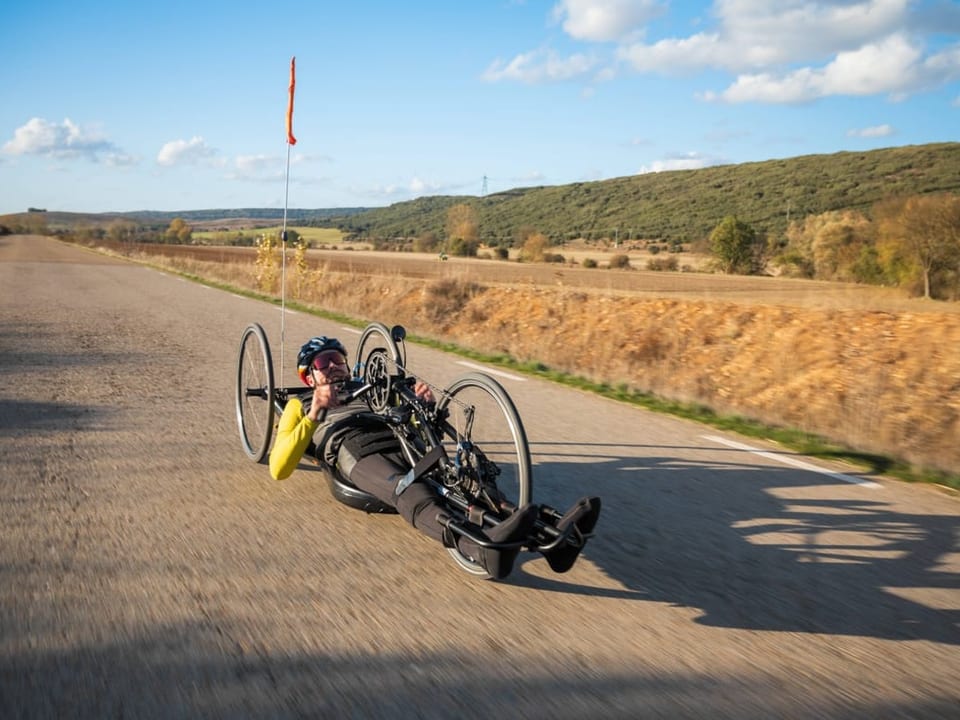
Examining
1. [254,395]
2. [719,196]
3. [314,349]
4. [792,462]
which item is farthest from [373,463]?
[719,196]

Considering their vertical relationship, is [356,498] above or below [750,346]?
below

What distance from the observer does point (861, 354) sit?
507 inches

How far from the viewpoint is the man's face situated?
498 centimetres

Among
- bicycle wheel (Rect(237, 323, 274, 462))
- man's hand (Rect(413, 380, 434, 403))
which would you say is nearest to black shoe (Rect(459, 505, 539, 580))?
man's hand (Rect(413, 380, 434, 403))

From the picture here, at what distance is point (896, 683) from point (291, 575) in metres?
2.48

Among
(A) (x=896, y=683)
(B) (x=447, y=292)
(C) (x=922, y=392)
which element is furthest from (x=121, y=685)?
(B) (x=447, y=292)

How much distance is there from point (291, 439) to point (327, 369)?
68cm

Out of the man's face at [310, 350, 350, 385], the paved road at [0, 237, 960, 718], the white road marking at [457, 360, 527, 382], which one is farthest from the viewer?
the white road marking at [457, 360, 527, 382]

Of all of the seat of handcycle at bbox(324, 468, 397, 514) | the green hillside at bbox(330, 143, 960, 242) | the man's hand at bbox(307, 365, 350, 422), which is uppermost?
the green hillside at bbox(330, 143, 960, 242)

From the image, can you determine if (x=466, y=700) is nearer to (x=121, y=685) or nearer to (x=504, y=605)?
(x=504, y=605)

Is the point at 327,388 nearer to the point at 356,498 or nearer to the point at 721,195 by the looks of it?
the point at 356,498

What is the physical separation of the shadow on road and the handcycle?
0.40 meters

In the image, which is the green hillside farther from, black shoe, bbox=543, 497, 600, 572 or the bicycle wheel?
black shoe, bbox=543, 497, 600, 572

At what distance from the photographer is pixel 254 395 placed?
18.0ft
